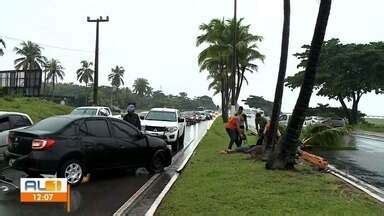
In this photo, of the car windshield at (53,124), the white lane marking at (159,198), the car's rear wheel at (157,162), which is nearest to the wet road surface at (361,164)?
the white lane marking at (159,198)

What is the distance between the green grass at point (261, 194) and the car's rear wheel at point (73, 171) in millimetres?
2112

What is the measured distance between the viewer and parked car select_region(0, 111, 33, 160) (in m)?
14.9

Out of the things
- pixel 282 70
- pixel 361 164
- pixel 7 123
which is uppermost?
pixel 282 70

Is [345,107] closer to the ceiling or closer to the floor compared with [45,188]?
closer to the ceiling

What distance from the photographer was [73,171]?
12.0m

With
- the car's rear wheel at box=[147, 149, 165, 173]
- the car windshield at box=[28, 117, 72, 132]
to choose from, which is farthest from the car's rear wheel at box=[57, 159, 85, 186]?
the car's rear wheel at box=[147, 149, 165, 173]

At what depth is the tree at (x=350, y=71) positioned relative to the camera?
5881 cm

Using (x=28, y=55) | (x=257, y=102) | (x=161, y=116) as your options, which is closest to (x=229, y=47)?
(x=161, y=116)

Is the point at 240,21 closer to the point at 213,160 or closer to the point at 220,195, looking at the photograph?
the point at 213,160

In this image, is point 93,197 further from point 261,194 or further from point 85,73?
point 85,73

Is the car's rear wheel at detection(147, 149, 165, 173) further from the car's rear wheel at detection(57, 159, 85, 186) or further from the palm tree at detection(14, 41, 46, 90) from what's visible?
the palm tree at detection(14, 41, 46, 90)

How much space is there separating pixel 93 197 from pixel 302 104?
17.6ft

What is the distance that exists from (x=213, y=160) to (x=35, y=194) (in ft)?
33.3

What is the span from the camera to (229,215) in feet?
27.4
